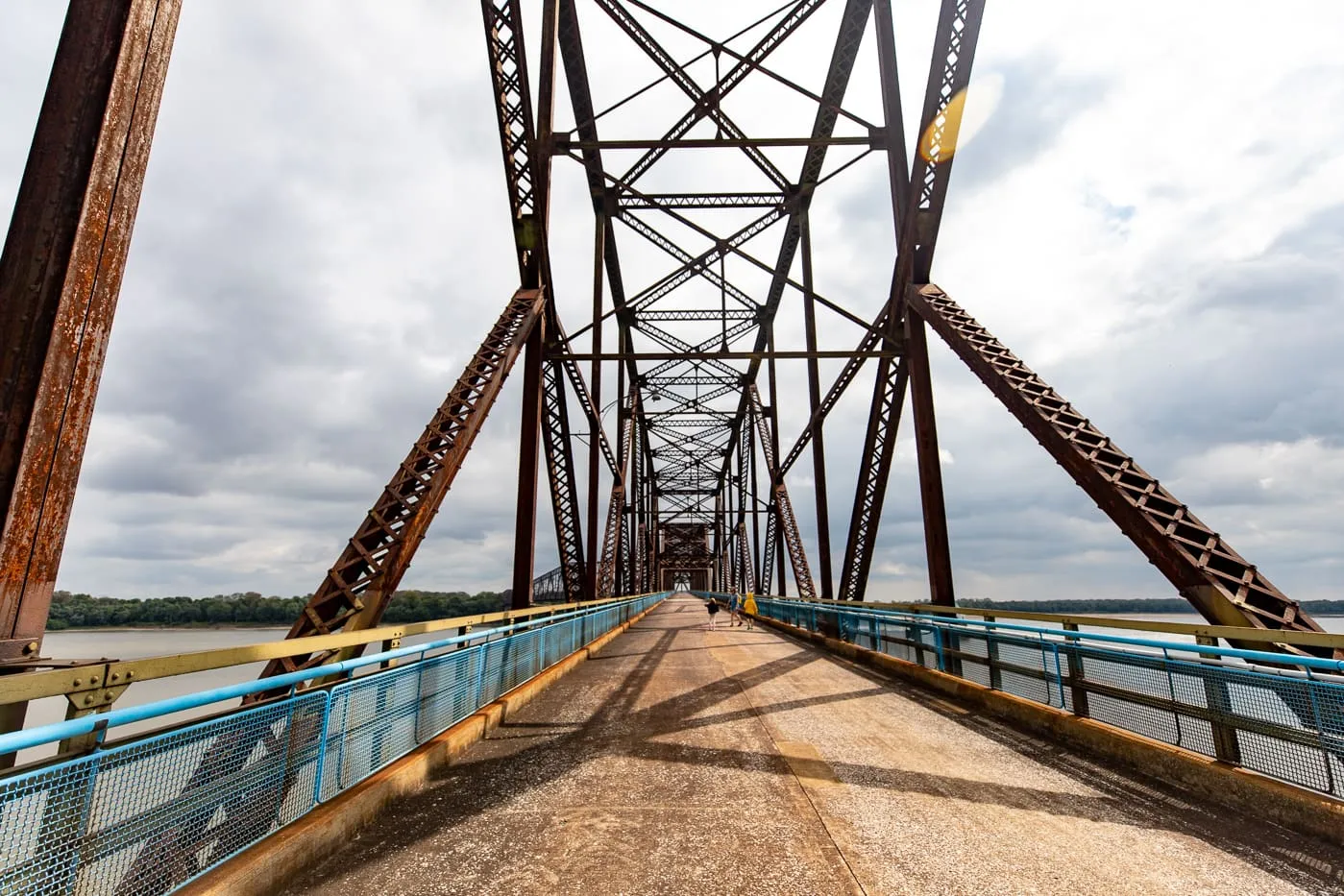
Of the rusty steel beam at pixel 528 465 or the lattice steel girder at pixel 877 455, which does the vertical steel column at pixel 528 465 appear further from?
the lattice steel girder at pixel 877 455

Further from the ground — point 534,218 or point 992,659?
point 534,218

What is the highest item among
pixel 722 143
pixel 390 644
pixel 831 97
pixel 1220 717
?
pixel 831 97

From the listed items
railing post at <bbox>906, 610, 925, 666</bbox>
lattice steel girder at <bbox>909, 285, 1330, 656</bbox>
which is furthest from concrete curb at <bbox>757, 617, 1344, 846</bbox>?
railing post at <bbox>906, 610, 925, 666</bbox>

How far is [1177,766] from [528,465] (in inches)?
375

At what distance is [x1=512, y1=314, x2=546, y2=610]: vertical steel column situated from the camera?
433 inches

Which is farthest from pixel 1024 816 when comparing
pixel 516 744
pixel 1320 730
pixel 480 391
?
pixel 480 391

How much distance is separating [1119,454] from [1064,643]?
2.29 meters

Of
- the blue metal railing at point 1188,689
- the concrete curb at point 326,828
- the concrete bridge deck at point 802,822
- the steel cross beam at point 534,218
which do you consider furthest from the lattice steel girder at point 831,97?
the concrete curb at point 326,828

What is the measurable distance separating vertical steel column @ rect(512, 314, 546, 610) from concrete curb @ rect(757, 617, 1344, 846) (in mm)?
7174

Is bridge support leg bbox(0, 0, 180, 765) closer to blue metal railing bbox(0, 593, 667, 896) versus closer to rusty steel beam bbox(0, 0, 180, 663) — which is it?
rusty steel beam bbox(0, 0, 180, 663)

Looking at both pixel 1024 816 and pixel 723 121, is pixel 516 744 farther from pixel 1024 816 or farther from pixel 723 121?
pixel 723 121

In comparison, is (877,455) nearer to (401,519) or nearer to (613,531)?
(401,519)

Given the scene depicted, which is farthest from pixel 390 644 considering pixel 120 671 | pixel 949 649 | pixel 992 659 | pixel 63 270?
pixel 949 649

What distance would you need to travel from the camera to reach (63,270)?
3207mm
